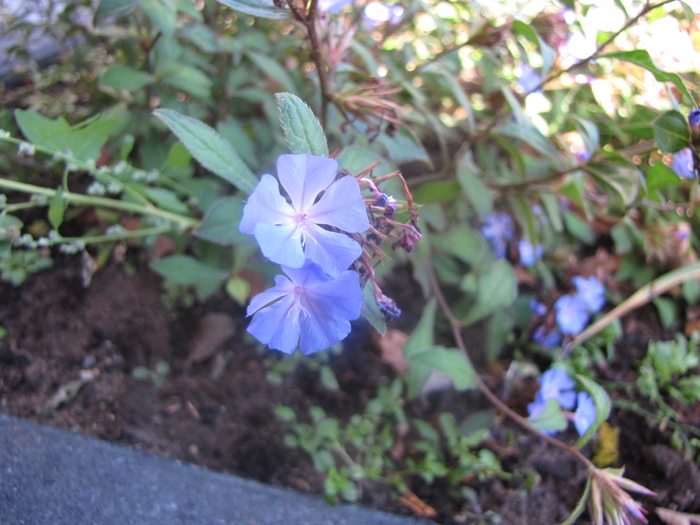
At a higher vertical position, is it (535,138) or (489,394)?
(535,138)

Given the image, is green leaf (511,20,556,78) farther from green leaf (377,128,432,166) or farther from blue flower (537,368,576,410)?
blue flower (537,368,576,410)

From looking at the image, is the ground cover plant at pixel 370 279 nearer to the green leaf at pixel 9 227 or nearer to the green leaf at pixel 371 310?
the green leaf at pixel 9 227

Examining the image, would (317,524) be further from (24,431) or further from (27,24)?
(27,24)

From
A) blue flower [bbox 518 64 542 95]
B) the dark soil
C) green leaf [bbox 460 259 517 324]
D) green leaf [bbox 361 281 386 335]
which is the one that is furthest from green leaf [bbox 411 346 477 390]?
blue flower [bbox 518 64 542 95]

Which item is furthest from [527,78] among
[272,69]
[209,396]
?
[209,396]

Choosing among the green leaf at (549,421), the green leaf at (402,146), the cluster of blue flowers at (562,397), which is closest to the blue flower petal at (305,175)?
the green leaf at (402,146)

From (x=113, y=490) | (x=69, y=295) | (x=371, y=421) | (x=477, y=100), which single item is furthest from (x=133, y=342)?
(x=477, y=100)

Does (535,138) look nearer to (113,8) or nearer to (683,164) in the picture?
(683,164)
